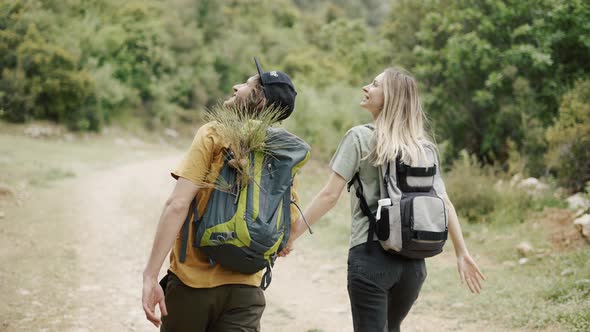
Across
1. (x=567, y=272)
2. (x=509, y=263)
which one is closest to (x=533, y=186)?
(x=509, y=263)

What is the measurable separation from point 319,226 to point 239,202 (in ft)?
22.8

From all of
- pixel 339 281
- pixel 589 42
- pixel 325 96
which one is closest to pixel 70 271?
pixel 339 281

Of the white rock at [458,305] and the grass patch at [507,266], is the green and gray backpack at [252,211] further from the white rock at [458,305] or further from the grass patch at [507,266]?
the white rock at [458,305]

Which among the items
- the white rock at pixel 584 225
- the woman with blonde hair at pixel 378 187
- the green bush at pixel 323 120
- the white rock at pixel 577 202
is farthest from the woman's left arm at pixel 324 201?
the green bush at pixel 323 120

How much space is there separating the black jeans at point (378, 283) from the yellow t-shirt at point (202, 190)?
565 millimetres

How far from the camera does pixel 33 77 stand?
816 inches

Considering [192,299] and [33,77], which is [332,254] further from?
[33,77]

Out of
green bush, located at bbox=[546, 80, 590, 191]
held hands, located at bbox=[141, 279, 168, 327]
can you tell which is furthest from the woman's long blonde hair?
green bush, located at bbox=[546, 80, 590, 191]

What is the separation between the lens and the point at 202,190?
2.32m

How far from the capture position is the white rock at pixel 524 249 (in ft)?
22.1

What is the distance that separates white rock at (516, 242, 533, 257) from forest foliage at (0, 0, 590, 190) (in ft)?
8.64

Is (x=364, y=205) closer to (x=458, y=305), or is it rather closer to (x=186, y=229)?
Result: (x=186, y=229)

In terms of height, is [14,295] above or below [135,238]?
above

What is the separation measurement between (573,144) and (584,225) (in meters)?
2.66
